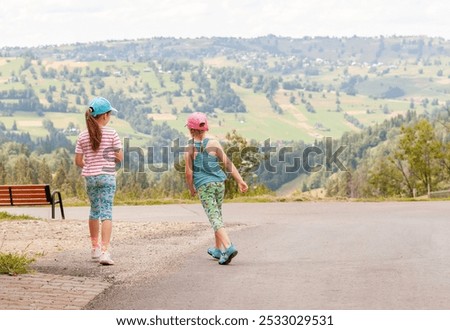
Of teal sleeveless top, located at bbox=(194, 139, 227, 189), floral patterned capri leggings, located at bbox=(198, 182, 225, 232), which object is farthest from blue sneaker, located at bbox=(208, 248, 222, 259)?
Answer: teal sleeveless top, located at bbox=(194, 139, 227, 189)

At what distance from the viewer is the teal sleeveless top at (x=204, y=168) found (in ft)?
37.3

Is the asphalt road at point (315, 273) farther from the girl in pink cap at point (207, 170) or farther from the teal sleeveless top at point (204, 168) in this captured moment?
the teal sleeveless top at point (204, 168)

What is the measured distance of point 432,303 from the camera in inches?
317

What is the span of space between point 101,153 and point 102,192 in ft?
1.52

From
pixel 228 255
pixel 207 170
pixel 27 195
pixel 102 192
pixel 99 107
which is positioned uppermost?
pixel 99 107

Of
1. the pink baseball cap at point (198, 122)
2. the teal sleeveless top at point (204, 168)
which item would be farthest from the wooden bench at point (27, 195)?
the pink baseball cap at point (198, 122)

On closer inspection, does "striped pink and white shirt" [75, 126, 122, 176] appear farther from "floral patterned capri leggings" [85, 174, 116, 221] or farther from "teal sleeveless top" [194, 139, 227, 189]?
"teal sleeveless top" [194, 139, 227, 189]

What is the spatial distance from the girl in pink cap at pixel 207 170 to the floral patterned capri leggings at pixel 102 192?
90 cm

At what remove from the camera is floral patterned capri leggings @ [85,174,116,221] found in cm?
1114

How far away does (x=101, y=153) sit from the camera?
1112 centimetres

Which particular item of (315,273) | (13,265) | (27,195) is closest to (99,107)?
(13,265)

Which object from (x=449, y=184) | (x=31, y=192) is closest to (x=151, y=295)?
(x=31, y=192)

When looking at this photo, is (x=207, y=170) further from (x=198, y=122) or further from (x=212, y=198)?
(x=198, y=122)
